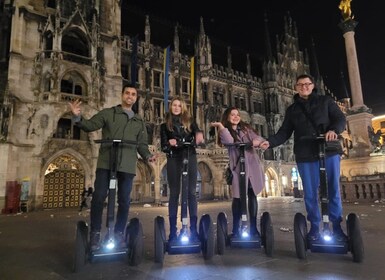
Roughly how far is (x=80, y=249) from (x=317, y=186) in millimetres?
2964

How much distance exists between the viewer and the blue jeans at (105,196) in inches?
140

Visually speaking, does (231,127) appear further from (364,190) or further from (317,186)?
(364,190)

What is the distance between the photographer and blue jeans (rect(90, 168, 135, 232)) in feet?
11.7

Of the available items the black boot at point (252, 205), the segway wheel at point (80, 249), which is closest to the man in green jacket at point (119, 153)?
the segway wheel at point (80, 249)

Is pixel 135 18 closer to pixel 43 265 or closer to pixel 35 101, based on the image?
pixel 35 101

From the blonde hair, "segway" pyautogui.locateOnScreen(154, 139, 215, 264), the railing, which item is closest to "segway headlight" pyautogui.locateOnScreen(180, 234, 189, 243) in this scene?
"segway" pyautogui.locateOnScreen(154, 139, 215, 264)

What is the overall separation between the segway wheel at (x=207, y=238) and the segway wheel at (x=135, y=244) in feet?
2.49

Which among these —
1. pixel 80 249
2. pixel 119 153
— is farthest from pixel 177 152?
pixel 80 249

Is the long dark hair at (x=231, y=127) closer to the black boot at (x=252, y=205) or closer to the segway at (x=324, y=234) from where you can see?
the black boot at (x=252, y=205)

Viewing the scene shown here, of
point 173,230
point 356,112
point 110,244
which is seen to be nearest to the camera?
point 110,244

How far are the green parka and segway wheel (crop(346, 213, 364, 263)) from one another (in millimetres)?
2599

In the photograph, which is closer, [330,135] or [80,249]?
[80,249]

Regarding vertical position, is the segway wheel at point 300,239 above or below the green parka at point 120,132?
below

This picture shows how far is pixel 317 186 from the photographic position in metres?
3.74
